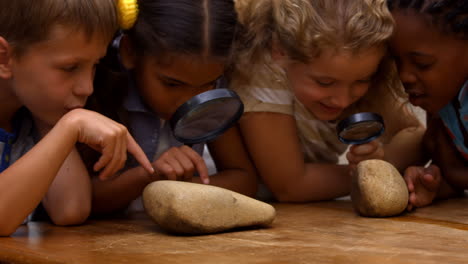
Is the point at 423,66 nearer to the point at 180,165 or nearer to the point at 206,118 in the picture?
the point at 206,118

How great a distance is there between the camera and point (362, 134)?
2.76m

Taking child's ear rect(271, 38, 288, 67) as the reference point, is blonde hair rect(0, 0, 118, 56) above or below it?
above

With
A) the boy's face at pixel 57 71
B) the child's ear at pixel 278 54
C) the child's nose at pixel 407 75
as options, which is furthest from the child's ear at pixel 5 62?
the child's nose at pixel 407 75

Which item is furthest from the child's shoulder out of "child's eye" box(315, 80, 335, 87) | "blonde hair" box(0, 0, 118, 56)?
"child's eye" box(315, 80, 335, 87)

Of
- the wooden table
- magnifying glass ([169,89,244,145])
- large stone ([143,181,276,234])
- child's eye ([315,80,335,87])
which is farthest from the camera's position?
child's eye ([315,80,335,87])

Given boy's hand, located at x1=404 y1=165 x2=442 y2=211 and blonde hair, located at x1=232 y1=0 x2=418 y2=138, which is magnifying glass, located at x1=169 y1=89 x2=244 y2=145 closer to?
blonde hair, located at x1=232 y1=0 x2=418 y2=138

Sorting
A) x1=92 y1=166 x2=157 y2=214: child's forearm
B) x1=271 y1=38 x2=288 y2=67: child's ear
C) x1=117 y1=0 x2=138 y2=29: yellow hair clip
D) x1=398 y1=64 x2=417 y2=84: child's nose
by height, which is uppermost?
x1=117 y1=0 x2=138 y2=29: yellow hair clip

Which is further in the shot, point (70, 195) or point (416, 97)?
point (416, 97)

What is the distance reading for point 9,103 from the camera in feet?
8.31

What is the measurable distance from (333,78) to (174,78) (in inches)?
25.5

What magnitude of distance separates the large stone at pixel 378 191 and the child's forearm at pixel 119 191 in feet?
2.68

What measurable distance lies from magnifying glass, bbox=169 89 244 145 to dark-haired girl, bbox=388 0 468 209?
755 mm

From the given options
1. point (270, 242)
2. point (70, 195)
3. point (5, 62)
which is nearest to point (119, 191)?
point (70, 195)

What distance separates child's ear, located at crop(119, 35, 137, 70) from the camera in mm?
2744
